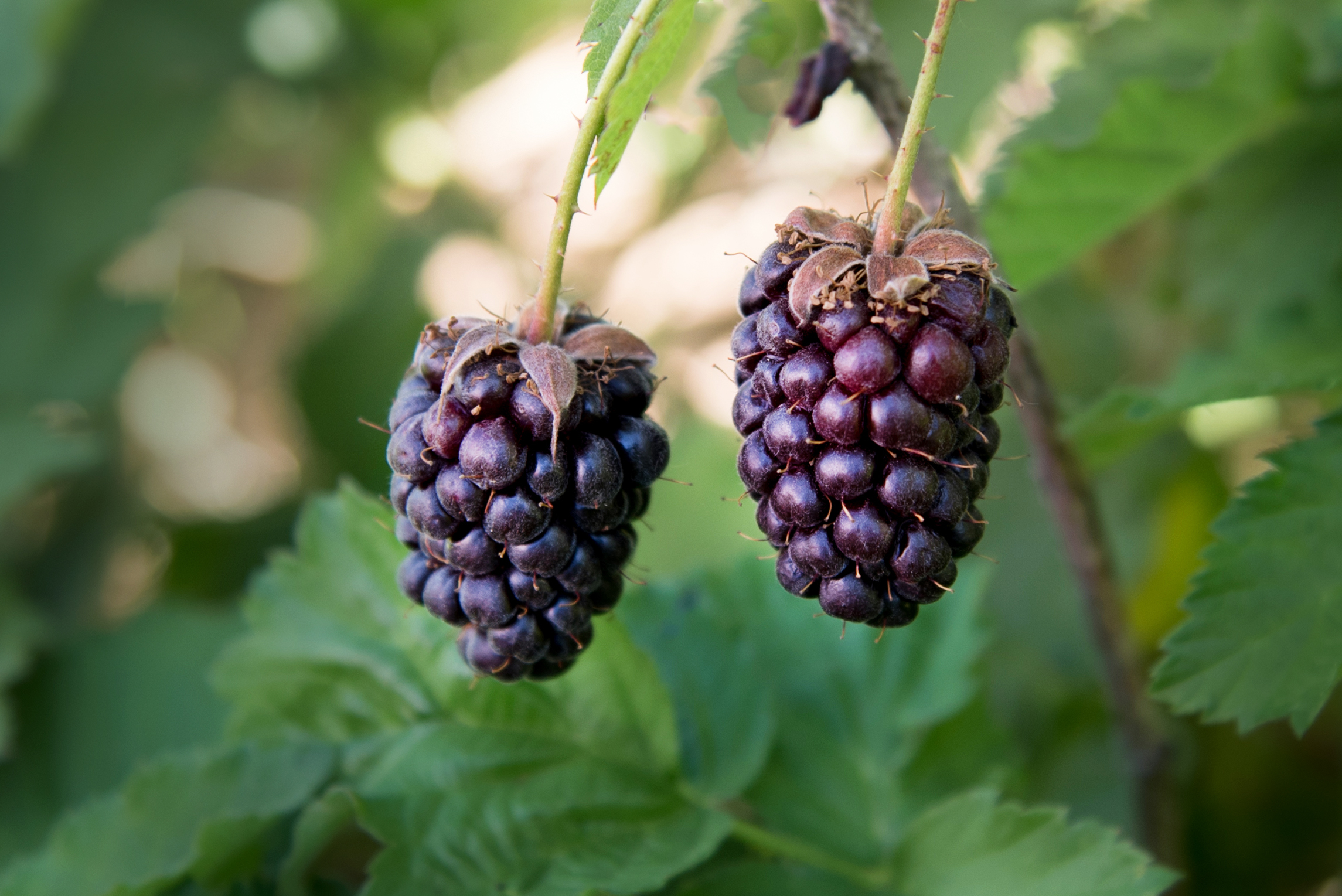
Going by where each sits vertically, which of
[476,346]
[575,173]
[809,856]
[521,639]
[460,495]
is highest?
[575,173]

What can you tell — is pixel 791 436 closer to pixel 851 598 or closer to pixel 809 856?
pixel 851 598

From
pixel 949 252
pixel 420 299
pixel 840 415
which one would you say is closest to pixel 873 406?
pixel 840 415

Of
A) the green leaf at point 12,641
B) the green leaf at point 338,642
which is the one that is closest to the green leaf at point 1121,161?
the green leaf at point 338,642

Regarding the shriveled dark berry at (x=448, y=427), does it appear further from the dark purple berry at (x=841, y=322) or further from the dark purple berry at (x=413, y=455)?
the dark purple berry at (x=841, y=322)

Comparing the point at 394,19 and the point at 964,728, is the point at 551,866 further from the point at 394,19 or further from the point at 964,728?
the point at 394,19

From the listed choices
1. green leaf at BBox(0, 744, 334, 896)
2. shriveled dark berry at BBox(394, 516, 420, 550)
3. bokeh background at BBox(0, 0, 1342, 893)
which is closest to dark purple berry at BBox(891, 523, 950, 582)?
shriveled dark berry at BBox(394, 516, 420, 550)

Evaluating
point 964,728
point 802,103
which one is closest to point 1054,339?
point 964,728

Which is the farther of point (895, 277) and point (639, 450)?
point (639, 450)
